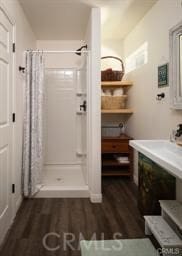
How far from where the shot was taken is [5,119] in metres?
2.15

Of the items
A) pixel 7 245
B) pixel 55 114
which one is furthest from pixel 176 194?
pixel 55 114

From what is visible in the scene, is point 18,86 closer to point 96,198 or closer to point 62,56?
point 96,198

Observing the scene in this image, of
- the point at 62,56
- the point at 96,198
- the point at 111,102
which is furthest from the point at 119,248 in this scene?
the point at 62,56

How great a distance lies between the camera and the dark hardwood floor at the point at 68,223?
1.93 metres

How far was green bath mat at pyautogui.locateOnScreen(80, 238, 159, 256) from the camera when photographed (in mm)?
1818

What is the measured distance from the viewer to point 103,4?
9.09 ft

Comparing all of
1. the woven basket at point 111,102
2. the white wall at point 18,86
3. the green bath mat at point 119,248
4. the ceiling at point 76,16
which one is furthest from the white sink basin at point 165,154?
the ceiling at point 76,16

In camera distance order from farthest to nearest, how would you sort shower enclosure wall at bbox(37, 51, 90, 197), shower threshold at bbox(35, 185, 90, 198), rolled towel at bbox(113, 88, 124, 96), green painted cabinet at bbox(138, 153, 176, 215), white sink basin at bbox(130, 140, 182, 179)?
shower enclosure wall at bbox(37, 51, 90, 197), rolled towel at bbox(113, 88, 124, 96), shower threshold at bbox(35, 185, 90, 198), green painted cabinet at bbox(138, 153, 176, 215), white sink basin at bbox(130, 140, 182, 179)

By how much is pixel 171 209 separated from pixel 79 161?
2.55m

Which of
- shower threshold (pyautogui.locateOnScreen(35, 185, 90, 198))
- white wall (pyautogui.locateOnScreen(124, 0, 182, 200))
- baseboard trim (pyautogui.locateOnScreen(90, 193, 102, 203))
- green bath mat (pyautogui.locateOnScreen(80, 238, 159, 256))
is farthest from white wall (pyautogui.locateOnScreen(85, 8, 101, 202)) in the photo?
green bath mat (pyautogui.locateOnScreen(80, 238, 159, 256))

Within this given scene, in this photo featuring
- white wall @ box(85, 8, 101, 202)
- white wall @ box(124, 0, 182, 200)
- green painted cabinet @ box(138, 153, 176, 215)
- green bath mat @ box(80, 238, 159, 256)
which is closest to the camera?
green bath mat @ box(80, 238, 159, 256)

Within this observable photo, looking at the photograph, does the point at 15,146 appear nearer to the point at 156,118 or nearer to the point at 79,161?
the point at 156,118

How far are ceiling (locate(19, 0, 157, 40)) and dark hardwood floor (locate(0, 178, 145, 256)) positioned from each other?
2438 millimetres

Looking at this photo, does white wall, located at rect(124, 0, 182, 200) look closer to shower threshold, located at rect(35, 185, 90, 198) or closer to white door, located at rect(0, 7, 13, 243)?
shower threshold, located at rect(35, 185, 90, 198)
